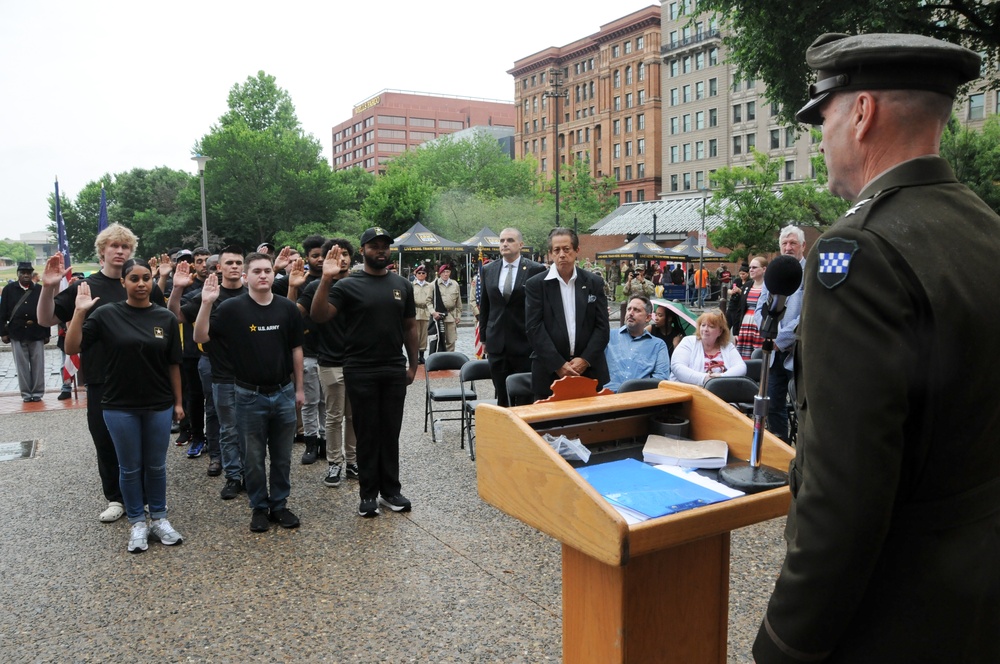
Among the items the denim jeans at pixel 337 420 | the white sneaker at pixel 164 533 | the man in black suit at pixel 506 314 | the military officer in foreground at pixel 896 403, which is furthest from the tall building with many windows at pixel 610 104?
the military officer in foreground at pixel 896 403

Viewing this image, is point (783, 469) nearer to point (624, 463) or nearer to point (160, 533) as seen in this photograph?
point (624, 463)

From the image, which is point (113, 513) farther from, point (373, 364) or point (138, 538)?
point (373, 364)

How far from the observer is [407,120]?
151250 mm

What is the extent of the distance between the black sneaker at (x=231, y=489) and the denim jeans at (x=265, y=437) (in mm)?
835

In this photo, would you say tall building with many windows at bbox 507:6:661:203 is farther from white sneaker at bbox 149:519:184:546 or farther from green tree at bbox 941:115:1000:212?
white sneaker at bbox 149:519:184:546

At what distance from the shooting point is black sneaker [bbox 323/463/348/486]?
22.1ft

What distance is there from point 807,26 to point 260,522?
36.4 feet

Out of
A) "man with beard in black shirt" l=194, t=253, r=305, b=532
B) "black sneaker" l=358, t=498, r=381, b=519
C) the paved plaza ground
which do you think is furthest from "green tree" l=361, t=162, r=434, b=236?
"black sneaker" l=358, t=498, r=381, b=519

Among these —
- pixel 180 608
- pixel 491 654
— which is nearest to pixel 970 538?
pixel 491 654

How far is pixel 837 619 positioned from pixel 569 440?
1284mm

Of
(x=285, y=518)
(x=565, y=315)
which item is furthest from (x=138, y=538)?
(x=565, y=315)

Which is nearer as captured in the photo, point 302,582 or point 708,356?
point 302,582

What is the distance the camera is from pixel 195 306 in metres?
7.34

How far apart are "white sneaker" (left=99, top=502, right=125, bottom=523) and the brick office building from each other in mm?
146783
